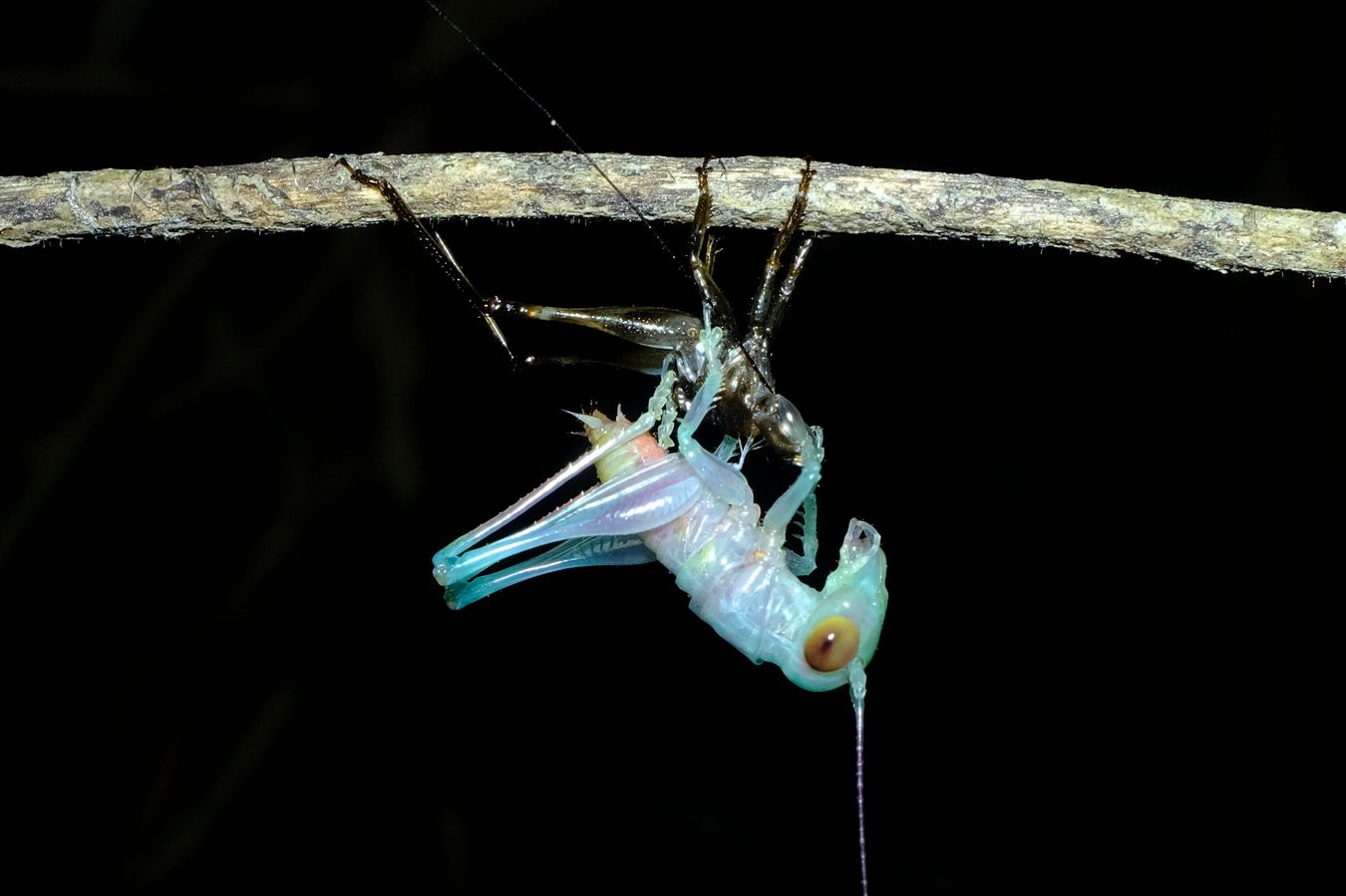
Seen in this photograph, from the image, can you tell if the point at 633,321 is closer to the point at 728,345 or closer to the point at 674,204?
the point at 728,345

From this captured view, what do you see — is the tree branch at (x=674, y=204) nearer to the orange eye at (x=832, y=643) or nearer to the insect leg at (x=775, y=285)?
the insect leg at (x=775, y=285)

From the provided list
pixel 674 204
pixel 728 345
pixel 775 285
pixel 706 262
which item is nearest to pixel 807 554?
pixel 728 345

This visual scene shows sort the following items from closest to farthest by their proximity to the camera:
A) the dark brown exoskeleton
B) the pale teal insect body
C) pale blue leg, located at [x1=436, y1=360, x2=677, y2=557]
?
pale blue leg, located at [x1=436, y1=360, x2=677, y2=557], the pale teal insect body, the dark brown exoskeleton

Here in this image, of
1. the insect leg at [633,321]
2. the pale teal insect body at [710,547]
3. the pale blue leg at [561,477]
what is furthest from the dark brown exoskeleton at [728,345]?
the pale blue leg at [561,477]

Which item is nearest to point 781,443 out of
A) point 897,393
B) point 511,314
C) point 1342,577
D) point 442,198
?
point 511,314

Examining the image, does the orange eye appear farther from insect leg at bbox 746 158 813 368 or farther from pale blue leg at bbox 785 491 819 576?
insect leg at bbox 746 158 813 368

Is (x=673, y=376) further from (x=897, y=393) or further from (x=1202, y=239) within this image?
(x=897, y=393)

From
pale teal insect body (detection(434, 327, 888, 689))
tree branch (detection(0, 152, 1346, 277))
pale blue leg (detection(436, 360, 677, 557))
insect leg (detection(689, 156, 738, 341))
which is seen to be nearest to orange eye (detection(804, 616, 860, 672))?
pale teal insect body (detection(434, 327, 888, 689))
